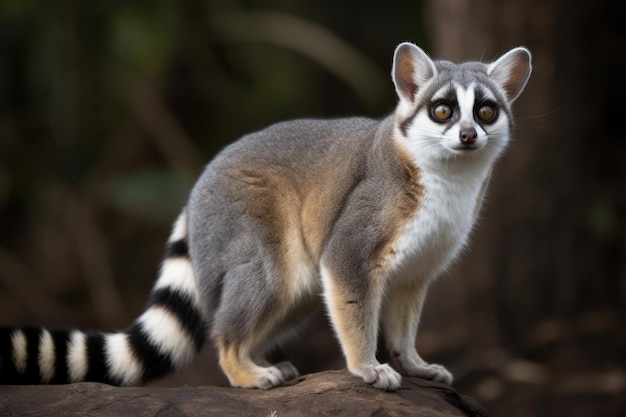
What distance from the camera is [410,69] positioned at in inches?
227

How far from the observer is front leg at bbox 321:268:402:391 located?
556 centimetres

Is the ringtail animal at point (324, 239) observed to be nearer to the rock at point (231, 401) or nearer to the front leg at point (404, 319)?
the front leg at point (404, 319)

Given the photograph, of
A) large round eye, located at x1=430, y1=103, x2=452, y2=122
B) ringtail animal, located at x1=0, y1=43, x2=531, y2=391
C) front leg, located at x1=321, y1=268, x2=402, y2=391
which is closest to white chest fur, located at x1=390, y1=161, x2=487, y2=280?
ringtail animal, located at x1=0, y1=43, x2=531, y2=391

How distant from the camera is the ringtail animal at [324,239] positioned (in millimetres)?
5547

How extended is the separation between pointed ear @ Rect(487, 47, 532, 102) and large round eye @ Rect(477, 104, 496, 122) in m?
0.39

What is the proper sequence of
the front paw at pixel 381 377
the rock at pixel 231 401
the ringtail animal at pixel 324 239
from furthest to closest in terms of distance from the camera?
the ringtail animal at pixel 324 239 → the front paw at pixel 381 377 → the rock at pixel 231 401

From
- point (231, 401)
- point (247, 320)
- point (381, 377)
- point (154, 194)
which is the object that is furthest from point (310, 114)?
point (231, 401)

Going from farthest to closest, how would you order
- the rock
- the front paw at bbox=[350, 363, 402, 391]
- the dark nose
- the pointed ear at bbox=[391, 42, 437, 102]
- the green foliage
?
the green foliage < the pointed ear at bbox=[391, 42, 437, 102] < the front paw at bbox=[350, 363, 402, 391] < the dark nose < the rock

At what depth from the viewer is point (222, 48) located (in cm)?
1467

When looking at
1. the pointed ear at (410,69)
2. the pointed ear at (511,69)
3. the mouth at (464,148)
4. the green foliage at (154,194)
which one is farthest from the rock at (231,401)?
the green foliage at (154,194)

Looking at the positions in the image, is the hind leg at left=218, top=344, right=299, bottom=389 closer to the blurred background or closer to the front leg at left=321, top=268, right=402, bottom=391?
the front leg at left=321, top=268, right=402, bottom=391

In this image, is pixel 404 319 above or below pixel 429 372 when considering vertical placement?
above

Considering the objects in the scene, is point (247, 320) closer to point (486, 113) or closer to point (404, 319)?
point (404, 319)

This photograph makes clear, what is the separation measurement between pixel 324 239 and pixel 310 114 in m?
8.98
